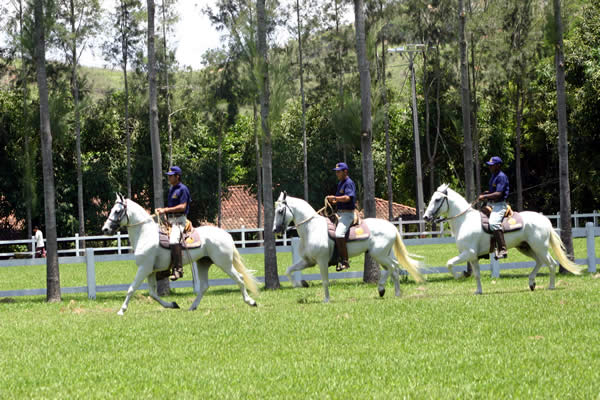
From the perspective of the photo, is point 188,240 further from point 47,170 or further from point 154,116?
point 154,116

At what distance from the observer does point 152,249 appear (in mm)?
15859

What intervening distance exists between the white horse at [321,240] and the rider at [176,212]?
1.82 meters

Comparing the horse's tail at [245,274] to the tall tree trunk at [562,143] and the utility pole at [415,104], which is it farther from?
the utility pole at [415,104]

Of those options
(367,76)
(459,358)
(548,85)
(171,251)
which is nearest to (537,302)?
(459,358)

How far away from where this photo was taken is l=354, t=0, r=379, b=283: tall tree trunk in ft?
70.4

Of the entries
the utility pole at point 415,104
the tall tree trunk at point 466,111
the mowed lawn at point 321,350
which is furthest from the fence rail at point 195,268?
the utility pole at point 415,104

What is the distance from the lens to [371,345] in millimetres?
10398

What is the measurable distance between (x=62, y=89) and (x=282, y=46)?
14805 mm

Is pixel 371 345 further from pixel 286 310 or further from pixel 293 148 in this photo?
pixel 293 148

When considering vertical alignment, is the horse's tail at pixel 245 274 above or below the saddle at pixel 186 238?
below

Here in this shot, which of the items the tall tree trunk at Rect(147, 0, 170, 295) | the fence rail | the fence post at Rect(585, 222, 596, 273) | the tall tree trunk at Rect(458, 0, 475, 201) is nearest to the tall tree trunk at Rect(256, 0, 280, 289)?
the fence rail

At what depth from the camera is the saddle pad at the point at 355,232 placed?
16812mm

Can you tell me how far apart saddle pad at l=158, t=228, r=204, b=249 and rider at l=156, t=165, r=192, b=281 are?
0.09 metres

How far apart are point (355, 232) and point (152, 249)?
4095 mm
